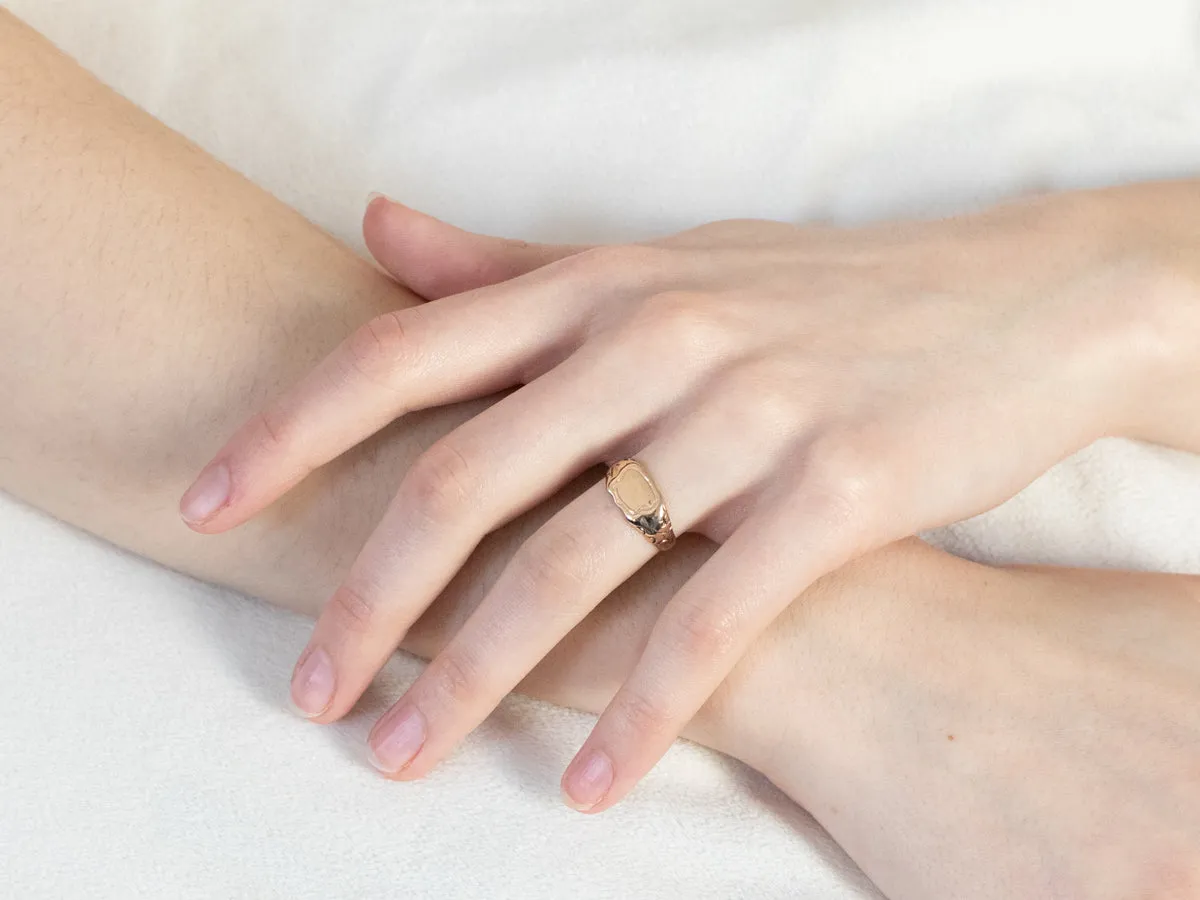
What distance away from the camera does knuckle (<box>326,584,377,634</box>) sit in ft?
2.42

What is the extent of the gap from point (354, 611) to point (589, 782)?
18 cm

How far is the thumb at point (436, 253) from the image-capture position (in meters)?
0.88

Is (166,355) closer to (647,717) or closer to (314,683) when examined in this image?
(314,683)

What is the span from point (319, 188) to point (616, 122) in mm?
285

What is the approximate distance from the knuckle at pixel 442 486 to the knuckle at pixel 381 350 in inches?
2.5

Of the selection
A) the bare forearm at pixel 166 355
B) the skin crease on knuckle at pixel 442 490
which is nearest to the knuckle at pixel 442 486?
the skin crease on knuckle at pixel 442 490

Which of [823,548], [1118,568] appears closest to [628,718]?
[823,548]

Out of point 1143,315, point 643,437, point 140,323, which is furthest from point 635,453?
point 1143,315

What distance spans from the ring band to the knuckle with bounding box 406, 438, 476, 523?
91mm

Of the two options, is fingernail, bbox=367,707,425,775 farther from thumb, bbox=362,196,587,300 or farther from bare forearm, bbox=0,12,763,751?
thumb, bbox=362,196,587,300

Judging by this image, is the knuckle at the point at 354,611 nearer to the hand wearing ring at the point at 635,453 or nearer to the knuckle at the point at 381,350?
the hand wearing ring at the point at 635,453

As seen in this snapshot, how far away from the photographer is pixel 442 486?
2.40 feet

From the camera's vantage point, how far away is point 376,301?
88cm

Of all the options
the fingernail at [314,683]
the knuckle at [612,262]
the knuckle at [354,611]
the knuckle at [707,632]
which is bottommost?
the fingernail at [314,683]
